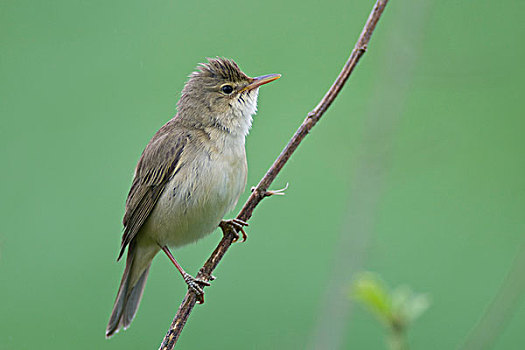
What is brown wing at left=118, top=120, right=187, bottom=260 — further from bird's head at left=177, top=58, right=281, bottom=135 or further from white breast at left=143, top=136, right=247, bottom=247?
bird's head at left=177, top=58, right=281, bottom=135

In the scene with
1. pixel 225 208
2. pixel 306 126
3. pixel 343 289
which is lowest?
pixel 225 208

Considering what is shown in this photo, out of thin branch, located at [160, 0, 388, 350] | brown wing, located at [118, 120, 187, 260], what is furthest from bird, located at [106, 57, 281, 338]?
thin branch, located at [160, 0, 388, 350]

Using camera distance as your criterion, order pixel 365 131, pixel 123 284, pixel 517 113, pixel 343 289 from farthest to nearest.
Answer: pixel 517 113 → pixel 123 284 → pixel 365 131 → pixel 343 289

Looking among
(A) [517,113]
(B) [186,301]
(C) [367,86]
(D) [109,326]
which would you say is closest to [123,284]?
(D) [109,326]

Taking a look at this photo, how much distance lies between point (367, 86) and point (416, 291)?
6.38 ft

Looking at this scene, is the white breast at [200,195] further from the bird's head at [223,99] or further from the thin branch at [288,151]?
the thin branch at [288,151]

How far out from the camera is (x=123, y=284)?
3.38 meters

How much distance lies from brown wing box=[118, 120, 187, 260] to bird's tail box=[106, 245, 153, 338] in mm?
209

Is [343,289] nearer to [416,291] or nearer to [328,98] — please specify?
[328,98]

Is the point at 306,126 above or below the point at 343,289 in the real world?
above

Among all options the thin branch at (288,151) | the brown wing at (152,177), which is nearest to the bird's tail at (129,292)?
the brown wing at (152,177)

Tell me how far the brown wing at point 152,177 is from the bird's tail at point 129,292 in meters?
0.21

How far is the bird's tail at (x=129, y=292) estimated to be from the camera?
10.7ft

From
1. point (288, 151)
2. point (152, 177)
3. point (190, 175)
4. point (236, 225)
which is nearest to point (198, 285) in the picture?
point (236, 225)
